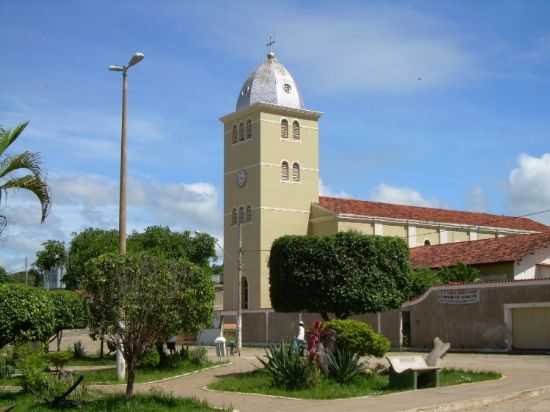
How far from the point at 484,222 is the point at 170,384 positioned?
165 feet

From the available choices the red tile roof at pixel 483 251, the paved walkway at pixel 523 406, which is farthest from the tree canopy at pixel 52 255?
the paved walkway at pixel 523 406


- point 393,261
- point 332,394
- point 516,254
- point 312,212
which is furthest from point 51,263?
point 332,394

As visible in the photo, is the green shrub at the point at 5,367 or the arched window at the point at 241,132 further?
the arched window at the point at 241,132

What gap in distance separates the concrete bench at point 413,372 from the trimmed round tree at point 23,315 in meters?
10.6

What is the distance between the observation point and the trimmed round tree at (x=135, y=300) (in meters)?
14.4

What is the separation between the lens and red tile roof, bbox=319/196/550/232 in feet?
198

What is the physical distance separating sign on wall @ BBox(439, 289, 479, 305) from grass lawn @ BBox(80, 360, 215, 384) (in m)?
13.9

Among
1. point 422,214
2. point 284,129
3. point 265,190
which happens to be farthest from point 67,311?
point 422,214

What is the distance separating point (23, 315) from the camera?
73.8 ft

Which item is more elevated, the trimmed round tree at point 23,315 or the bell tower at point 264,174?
the bell tower at point 264,174

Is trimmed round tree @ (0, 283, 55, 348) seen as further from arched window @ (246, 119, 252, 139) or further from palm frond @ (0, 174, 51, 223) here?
arched window @ (246, 119, 252, 139)

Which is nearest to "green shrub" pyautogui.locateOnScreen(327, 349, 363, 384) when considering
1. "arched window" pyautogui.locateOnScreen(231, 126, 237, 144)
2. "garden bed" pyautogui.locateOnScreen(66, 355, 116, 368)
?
"garden bed" pyautogui.locateOnScreen(66, 355, 116, 368)

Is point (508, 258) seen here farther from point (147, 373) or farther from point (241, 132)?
point (241, 132)

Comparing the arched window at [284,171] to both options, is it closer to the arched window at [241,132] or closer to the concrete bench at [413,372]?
the arched window at [241,132]
